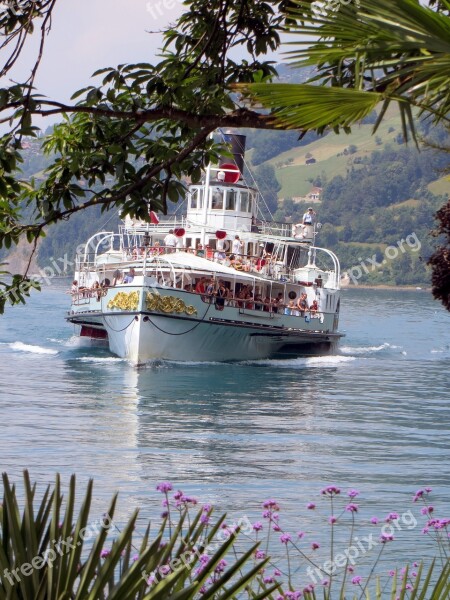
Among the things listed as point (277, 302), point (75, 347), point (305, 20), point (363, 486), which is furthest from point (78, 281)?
point (305, 20)

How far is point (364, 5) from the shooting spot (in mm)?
3387

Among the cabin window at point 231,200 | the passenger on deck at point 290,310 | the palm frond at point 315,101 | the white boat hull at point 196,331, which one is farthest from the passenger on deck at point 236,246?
the palm frond at point 315,101

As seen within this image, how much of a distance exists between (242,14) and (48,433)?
61.7ft

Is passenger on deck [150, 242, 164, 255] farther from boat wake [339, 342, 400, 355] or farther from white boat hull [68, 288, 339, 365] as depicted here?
boat wake [339, 342, 400, 355]

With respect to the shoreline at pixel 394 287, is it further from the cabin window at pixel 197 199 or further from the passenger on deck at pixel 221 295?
the passenger on deck at pixel 221 295

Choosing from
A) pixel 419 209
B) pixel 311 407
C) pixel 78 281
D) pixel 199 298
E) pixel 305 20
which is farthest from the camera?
pixel 419 209

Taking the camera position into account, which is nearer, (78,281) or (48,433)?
(48,433)

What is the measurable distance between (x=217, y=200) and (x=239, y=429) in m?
24.6

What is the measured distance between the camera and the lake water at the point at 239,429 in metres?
18.8

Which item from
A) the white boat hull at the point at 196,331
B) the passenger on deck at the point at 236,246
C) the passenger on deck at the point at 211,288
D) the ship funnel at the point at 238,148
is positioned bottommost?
the white boat hull at the point at 196,331

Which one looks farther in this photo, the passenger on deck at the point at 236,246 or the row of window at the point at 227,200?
the row of window at the point at 227,200

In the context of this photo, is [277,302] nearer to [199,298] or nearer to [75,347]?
[199,298]

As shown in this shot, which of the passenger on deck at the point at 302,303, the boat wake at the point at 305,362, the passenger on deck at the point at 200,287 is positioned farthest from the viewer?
the passenger on deck at the point at 302,303

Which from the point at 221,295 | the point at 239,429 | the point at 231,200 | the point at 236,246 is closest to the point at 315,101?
the point at 239,429
